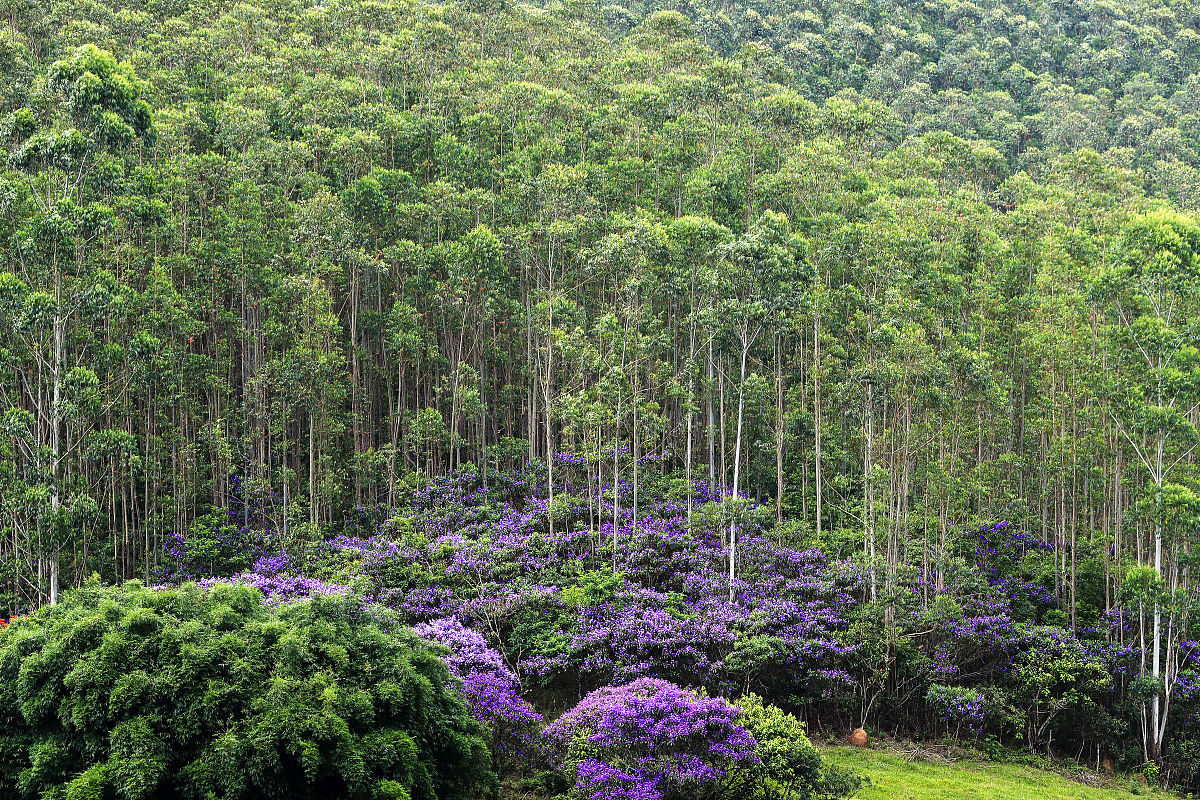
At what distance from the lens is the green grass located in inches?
630

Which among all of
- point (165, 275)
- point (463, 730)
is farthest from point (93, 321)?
point (463, 730)

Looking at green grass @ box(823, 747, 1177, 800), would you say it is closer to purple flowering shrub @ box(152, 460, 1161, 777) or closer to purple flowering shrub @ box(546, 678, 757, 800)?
purple flowering shrub @ box(152, 460, 1161, 777)

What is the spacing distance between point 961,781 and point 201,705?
1207 cm

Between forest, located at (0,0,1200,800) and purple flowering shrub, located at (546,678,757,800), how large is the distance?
0.06 meters

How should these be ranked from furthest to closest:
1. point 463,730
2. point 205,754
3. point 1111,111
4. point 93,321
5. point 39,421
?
point 1111,111, point 93,321, point 39,421, point 463,730, point 205,754

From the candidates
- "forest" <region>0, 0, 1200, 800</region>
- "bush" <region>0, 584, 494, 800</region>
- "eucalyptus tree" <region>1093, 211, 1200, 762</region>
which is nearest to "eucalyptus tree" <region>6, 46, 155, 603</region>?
"forest" <region>0, 0, 1200, 800</region>

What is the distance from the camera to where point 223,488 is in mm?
22906

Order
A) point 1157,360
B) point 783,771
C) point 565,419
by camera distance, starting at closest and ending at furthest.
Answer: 1. point 783,771
2. point 1157,360
3. point 565,419

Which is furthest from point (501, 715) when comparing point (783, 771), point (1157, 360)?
point (1157, 360)

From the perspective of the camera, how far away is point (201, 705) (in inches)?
428

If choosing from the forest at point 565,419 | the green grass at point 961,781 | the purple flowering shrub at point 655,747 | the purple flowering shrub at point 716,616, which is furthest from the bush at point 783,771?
the purple flowering shrub at point 716,616

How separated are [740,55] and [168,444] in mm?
23412

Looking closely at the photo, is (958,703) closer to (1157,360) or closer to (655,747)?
(655,747)

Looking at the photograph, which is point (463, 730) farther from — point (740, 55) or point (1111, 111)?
point (1111, 111)
